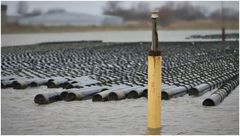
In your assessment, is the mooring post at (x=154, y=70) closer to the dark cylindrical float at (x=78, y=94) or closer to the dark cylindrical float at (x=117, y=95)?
the dark cylindrical float at (x=117, y=95)

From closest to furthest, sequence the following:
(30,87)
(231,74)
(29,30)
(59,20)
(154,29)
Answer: (154,29) → (30,87) → (231,74) → (29,30) → (59,20)

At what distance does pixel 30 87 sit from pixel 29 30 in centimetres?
8269

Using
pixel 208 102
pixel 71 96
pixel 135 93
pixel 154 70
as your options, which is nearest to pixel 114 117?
pixel 154 70

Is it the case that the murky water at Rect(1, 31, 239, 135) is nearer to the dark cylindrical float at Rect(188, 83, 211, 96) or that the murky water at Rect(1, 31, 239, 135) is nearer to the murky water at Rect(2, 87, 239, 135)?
the murky water at Rect(2, 87, 239, 135)

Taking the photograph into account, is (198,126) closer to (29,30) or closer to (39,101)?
(39,101)

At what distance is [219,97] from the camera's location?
1038 cm

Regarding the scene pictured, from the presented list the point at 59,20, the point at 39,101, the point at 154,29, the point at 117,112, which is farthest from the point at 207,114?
the point at 59,20

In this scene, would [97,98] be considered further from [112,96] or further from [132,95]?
[132,95]

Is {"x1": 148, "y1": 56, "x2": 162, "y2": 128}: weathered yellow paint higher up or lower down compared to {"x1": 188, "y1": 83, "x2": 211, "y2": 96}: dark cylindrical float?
higher up

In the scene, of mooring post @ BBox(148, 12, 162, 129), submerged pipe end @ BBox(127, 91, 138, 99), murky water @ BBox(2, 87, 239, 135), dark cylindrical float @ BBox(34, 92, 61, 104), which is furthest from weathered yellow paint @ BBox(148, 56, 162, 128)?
submerged pipe end @ BBox(127, 91, 138, 99)

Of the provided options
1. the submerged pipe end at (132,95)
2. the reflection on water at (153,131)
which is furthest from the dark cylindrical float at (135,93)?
the reflection on water at (153,131)

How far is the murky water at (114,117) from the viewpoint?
7602 millimetres

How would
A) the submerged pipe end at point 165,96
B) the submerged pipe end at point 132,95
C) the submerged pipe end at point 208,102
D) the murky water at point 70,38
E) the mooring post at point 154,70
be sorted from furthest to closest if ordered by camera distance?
1. the murky water at point 70,38
2. the submerged pipe end at point 132,95
3. the submerged pipe end at point 165,96
4. the submerged pipe end at point 208,102
5. the mooring post at point 154,70

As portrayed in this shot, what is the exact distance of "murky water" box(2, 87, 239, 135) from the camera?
760cm
